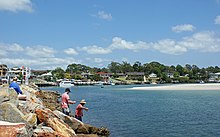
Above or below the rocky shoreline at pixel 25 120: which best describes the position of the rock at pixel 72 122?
below

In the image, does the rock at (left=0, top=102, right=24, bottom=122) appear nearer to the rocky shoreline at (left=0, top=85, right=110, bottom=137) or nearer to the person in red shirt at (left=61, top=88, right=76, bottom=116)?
the rocky shoreline at (left=0, top=85, right=110, bottom=137)

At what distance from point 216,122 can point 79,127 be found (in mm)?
13605

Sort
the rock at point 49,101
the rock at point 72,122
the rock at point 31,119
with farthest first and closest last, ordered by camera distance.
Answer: the rock at point 49,101
the rock at point 72,122
the rock at point 31,119

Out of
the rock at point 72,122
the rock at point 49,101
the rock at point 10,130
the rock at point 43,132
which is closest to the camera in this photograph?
the rock at point 10,130

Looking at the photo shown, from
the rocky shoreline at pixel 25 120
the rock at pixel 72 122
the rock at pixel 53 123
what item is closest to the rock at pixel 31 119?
the rocky shoreline at pixel 25 120

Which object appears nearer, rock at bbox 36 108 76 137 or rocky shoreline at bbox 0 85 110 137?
rocky shoreline at bbox 0 85 110 137

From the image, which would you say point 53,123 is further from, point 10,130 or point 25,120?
point 10,130

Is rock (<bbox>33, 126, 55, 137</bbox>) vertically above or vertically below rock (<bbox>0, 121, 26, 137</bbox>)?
below

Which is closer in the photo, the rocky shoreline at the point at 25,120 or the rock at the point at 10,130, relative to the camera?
the rock at the point at 10,130

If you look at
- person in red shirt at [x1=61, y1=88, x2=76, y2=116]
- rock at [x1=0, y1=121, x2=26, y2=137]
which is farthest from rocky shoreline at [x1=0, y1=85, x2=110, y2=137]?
person in red shirt at [x1=61, y1=88, x2=76, y2=116]

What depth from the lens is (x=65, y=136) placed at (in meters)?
11.2

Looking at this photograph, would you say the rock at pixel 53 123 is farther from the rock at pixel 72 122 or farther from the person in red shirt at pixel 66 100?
the person in red shirt at pixel 66 100

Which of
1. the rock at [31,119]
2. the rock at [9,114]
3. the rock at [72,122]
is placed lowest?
the rock at [72,122]

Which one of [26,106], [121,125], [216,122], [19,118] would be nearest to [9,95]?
[26,106]
